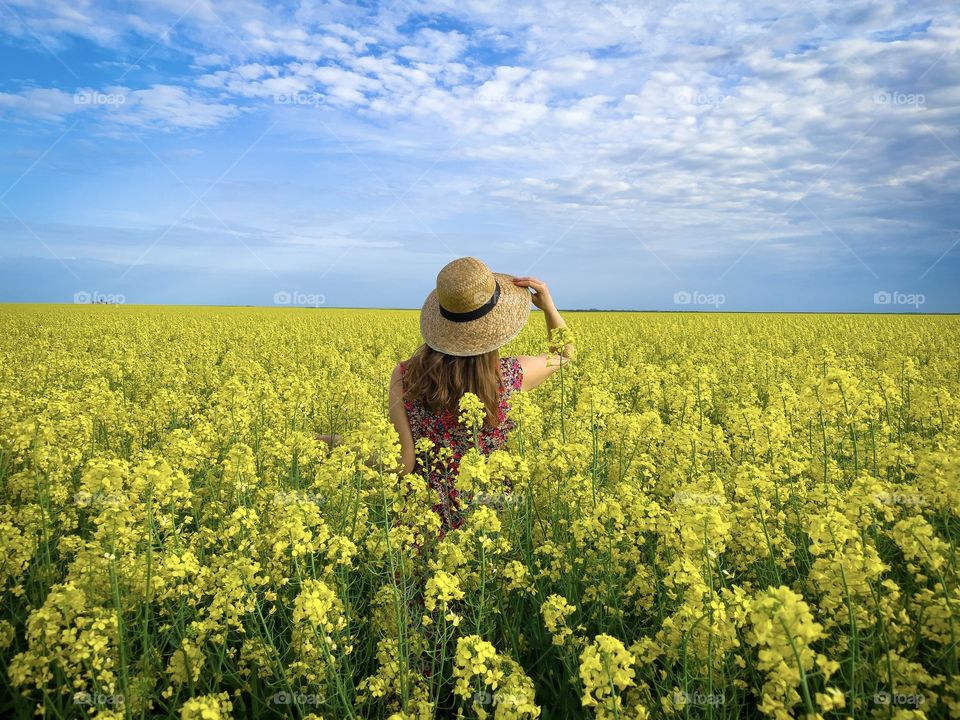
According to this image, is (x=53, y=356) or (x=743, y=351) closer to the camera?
(x=53, y=356)

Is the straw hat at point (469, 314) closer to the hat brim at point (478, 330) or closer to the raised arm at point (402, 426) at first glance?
the hat brim at point (478, 330)

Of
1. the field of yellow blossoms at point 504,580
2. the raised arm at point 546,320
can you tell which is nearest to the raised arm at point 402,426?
the field of yellow blossoms at point 504,580

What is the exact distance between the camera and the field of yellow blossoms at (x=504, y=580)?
7.26 ft

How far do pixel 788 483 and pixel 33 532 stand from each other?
4.69 metres

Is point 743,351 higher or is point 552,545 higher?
point 743,351

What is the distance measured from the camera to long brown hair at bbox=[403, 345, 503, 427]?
3.69m

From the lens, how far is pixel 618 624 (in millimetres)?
2906

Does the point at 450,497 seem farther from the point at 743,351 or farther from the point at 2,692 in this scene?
the point at 743,351

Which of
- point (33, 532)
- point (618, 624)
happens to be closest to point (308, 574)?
point (618, 624)

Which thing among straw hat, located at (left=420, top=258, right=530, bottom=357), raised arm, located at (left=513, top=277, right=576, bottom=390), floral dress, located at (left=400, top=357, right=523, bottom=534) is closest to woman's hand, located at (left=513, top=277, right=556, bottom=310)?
raised arm, located at (left=513, top=277, right=576, bottom=390)

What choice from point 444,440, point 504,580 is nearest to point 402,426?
point 444,440

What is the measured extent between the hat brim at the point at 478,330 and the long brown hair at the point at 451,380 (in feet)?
0.34

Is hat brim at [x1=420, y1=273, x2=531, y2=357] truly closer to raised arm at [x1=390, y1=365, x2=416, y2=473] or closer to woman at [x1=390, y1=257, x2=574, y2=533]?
woman at [x1=390, y1=257, x2=574, y2=533]

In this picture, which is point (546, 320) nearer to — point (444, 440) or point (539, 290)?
point (539, 290)
